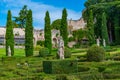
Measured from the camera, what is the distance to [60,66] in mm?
29266

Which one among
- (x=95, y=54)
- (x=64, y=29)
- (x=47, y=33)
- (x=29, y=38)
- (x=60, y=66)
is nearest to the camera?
(x=60, y=66)

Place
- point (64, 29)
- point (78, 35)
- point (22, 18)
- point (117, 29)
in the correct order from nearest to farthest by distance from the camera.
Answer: point (64, 29) < point (117, 29) < point (78, 35) < point (22, 18)

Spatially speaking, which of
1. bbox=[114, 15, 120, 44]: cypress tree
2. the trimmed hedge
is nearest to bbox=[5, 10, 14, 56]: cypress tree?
bbox=[114, 15, 120, 44]: cypress tree

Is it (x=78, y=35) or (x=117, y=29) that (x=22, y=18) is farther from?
(x=117, y=29)

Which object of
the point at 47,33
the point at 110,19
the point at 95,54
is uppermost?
the point at 110,19

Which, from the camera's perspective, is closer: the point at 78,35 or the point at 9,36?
the point at 9,36

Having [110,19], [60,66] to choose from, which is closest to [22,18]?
[110,19]

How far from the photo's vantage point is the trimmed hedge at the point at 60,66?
1142 inches

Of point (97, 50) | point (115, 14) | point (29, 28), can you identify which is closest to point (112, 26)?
point (115, 14)

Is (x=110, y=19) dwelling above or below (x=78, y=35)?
above

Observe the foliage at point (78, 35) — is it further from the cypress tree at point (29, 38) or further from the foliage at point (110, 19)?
the cypress tree at point (29, 38)

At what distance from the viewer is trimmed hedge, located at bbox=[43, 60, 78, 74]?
2902cm

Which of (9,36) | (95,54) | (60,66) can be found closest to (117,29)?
(9,36)

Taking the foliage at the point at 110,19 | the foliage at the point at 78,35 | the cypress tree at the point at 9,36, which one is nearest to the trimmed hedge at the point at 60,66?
the cypress tree at the point at 9,36
